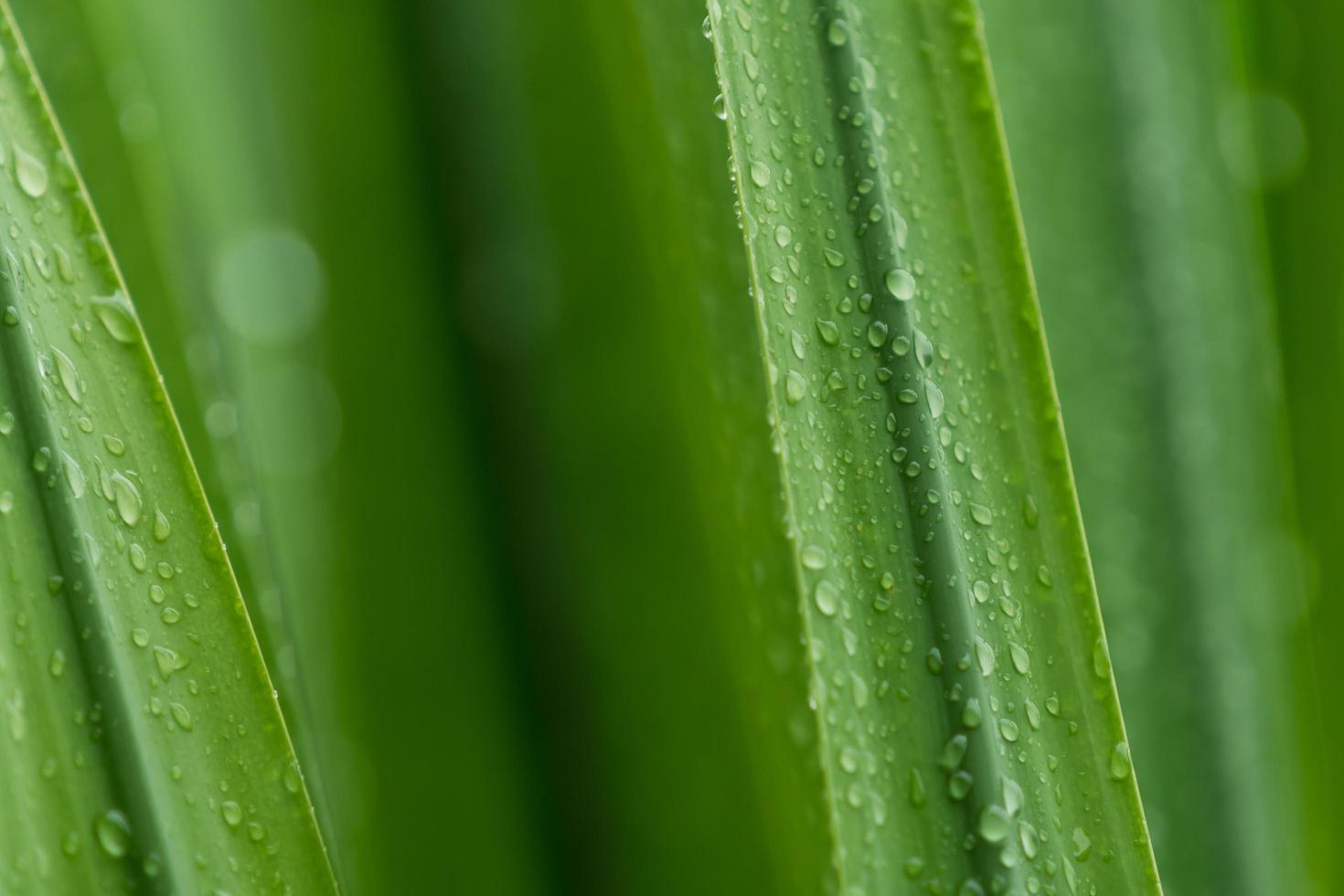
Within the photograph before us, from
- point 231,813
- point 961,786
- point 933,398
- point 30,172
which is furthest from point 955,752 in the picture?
point 30,172

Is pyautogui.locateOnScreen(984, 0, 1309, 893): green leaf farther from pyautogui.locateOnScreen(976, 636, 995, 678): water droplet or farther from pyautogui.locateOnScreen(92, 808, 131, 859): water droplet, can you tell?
pyautogui.locateOnScreen(92, 808, 131, 859): water droplet

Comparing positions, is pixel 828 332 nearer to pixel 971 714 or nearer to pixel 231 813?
pixel 971 714

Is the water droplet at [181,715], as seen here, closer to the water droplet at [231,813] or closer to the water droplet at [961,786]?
the water droplet at [231,813]

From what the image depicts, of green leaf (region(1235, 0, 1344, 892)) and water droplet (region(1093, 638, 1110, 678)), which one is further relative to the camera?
green leaf (region(1235, 0, 1344, 892))

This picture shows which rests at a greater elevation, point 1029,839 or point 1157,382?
point 1157,382

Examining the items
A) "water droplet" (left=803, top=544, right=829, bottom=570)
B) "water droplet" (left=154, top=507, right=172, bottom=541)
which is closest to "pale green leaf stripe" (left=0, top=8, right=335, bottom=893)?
"water droplet" (left=154, top=507, right=172, bottom=541)

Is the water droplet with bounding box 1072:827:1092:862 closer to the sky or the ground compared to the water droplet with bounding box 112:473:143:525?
closer to the ground

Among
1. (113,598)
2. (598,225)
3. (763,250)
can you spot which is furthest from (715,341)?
(113,598)
